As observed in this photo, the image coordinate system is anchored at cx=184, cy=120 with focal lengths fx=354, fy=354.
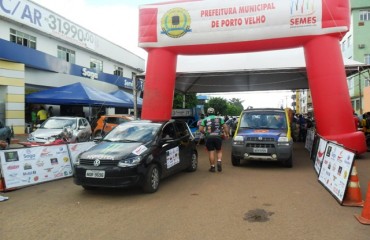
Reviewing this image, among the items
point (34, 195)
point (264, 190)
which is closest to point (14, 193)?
point (34, 195)

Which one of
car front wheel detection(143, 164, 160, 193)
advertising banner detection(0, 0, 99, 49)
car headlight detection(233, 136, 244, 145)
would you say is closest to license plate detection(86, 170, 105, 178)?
car front wheel detection(143, 164, 160, 193)

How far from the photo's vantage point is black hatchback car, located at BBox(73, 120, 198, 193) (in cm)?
699

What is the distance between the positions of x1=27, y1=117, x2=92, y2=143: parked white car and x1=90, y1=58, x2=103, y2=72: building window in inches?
564

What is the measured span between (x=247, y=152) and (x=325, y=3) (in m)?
5.46

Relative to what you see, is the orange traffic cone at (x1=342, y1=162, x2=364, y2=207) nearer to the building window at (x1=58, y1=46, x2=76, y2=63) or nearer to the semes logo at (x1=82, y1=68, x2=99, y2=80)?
the building window at (x1=58, y1=46, x2=76, y2=63)

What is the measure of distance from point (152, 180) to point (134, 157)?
686 millimetres

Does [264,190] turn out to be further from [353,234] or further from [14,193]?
[14,193]

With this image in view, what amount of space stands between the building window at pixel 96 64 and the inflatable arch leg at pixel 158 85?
60.2 feet

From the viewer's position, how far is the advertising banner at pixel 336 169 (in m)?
6.46

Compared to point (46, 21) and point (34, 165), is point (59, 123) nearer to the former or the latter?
point (34, 165)

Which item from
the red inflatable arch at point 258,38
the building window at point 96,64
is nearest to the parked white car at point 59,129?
the red inflatable arch at point 258,38

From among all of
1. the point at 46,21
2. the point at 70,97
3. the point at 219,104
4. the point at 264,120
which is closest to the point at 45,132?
the point at 70,97

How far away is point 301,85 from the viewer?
23.6 meters

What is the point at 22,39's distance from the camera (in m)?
21.9
